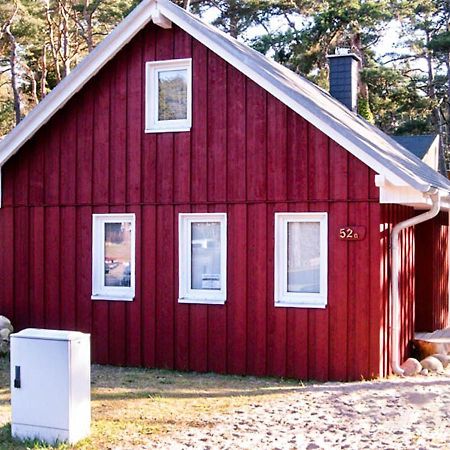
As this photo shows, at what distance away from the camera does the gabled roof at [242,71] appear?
10.2 m

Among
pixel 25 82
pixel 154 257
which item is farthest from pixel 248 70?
pixel 25 82

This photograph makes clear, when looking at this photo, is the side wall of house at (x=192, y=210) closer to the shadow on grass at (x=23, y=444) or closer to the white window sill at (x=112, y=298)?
the white window sill at (x=112, y=298)

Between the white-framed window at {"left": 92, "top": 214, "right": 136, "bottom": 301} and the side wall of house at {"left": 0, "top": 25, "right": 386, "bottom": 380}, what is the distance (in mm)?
140

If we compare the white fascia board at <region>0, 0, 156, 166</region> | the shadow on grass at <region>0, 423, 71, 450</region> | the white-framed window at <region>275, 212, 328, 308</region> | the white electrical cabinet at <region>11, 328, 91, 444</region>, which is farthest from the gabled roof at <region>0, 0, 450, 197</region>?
the shadow on grass at <region>0, 423, 71, 450</region>

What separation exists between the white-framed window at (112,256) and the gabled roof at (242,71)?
1.96 metres

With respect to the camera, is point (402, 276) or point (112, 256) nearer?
point (402, 276)

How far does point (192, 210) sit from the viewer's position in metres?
11.6

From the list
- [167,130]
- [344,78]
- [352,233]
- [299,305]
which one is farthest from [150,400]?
[344,78]

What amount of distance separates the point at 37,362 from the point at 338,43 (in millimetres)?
28086

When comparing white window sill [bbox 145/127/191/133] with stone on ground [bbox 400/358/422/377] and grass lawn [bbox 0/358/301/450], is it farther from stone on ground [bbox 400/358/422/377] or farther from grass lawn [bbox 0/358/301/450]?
stone on ground [bbox 400/358/422/377]

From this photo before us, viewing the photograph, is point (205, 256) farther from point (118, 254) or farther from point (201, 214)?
point (118, 254)

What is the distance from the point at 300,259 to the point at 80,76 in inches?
183

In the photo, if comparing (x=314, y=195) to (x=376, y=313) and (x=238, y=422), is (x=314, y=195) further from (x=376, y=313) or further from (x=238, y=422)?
(x=238, y=422)

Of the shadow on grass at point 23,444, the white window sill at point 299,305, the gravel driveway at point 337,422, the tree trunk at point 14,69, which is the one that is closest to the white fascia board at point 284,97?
the white window sill at point 299,305
